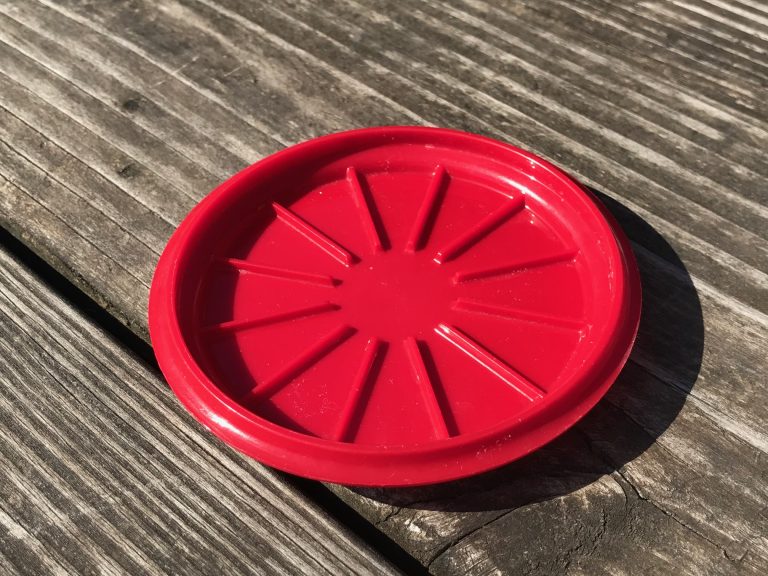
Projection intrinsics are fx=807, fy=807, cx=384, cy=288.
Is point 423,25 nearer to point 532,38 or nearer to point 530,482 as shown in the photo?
point 532,38

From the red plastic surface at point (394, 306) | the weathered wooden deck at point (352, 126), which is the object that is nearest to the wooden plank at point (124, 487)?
the weathered wooden deck at point (352, 126)

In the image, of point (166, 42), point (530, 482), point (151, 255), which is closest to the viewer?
point (530, 482)

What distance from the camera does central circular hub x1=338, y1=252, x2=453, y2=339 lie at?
1737 millimetres

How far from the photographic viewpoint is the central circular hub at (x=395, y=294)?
174cm

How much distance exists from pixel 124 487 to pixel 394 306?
661 millimetres

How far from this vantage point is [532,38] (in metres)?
2.60

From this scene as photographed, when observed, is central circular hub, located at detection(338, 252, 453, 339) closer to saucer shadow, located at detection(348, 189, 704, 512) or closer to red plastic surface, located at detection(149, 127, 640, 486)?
red plastic surface, located at detection(149, 127, 640, 486)

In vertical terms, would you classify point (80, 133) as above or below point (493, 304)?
below

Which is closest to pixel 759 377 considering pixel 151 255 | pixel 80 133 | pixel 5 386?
pixel 151 255

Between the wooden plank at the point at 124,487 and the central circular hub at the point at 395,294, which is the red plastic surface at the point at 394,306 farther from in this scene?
the wooden plank at the point at 124,487

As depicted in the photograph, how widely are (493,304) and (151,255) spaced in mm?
843

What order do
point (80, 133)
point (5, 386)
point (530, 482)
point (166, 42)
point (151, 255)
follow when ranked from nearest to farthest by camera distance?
point (530, 482)
point (5, 386)
point (151, 255)
point (80, 133)
point (166, 42)

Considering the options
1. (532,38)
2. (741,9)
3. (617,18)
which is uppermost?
(741,9)

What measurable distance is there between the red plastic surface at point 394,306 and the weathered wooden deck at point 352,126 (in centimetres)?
12
